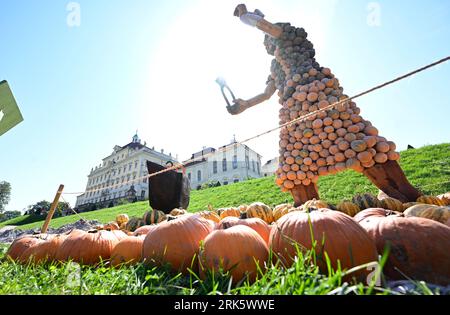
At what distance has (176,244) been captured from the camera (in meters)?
1.47

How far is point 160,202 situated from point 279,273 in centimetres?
419

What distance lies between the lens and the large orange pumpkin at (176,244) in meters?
1.44

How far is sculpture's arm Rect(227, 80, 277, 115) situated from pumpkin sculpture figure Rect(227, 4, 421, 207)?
222 mm

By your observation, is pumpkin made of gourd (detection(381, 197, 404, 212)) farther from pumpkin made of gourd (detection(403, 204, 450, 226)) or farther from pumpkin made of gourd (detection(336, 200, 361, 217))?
pumpkin made of gourd (detection(403, 204, 450, 226))

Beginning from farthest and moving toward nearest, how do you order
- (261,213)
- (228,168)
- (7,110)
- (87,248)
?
1. (228,168)
2. (7,110)
3. (261,213)
4. (87,248)

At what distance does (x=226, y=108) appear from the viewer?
3.89 m

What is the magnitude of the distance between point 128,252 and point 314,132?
251 centimetres

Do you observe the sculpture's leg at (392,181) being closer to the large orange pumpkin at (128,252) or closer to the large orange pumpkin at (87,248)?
the large orange pumpkin at (128,252)

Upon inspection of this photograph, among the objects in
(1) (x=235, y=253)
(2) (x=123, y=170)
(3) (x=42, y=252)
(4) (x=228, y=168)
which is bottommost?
(3) (x=42, y=252)

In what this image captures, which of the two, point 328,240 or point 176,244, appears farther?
point 176,244

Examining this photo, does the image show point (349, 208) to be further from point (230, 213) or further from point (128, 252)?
point (128, 252)

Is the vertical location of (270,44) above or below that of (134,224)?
above

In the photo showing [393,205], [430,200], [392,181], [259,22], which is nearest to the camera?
[393,205]

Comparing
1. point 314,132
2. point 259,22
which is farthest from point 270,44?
point 314,132
